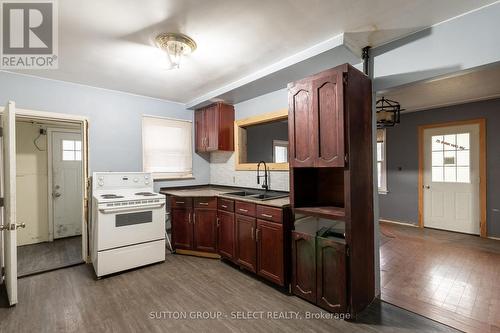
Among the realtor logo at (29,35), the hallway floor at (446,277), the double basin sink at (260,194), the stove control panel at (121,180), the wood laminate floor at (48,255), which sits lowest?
the hallway floor at (446,277)

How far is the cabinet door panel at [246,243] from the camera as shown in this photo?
2.71 m

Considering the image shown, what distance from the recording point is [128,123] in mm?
3727

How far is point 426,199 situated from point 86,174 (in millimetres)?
6114

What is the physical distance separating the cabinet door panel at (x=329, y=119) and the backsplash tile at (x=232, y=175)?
1.17m

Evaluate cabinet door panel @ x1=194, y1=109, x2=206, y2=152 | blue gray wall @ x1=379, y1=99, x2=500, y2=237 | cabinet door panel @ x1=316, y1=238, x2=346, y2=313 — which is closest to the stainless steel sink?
cabinet door panel @ x1=316, y1=238, x2=346, y2=313

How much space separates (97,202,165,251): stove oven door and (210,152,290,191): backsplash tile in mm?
1289

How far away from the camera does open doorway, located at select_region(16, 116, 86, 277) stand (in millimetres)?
3904

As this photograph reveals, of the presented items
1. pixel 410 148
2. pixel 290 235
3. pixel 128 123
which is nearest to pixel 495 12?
pixel 290 235

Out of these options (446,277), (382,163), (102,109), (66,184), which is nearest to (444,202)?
(382,163)

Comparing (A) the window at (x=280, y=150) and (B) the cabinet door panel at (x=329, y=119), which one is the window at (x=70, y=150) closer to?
(A) the window at (x=280, y=150)

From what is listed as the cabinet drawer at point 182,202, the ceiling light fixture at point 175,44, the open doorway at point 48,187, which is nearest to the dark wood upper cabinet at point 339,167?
the ceiling light fixture at point 175,44

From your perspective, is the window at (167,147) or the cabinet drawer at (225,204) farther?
the window at (167,147)

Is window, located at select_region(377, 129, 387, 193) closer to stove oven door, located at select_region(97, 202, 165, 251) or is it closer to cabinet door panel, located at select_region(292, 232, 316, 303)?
cabinet door panel, located at select_region(292, 232, 316, 303)

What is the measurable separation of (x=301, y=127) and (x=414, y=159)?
406 cm
